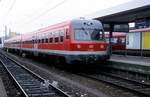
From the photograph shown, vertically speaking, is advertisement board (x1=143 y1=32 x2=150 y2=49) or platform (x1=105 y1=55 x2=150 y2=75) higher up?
advertisement board (x1=143 y1=32 x2=150 y2=49)

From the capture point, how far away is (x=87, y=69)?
67.7 ft

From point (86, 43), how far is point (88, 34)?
707 mm

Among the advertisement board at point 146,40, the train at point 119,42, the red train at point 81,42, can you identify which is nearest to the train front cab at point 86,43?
the red train at point 81,42

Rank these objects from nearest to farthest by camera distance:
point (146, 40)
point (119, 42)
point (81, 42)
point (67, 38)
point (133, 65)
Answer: point (133, 65) → point (81, 42) → point (67, 38) → point (146, 40) → point (119, 42)

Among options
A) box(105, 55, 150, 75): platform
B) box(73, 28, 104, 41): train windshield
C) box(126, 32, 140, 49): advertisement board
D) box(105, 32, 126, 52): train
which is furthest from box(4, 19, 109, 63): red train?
box(105, 32, 126, 52): train

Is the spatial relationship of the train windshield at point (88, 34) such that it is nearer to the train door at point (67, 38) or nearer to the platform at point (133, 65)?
the train door at point (67, 38)

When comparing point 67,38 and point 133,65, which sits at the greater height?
point 67,38

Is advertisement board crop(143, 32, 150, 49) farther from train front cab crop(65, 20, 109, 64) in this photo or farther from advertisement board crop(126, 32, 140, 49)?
train front cab crop(65, 20, 109, 64)

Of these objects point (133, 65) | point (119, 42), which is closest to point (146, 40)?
point (133, 65)

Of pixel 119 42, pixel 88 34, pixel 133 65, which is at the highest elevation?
pixel 88 34

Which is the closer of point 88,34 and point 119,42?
point 88,34

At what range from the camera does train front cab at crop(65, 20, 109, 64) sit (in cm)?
1722

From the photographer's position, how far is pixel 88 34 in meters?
17.9

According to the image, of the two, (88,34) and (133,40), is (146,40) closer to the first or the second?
(133,40)
